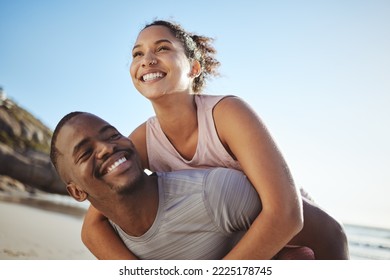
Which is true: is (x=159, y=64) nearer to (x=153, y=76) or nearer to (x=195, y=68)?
(x=153, y=76)

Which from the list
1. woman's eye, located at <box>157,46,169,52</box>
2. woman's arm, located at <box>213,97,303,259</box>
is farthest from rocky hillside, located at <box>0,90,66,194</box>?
woman's arm, located at <box>213,97,303,259</box>

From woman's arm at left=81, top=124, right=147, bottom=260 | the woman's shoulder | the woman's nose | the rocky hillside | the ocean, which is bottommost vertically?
the ocean

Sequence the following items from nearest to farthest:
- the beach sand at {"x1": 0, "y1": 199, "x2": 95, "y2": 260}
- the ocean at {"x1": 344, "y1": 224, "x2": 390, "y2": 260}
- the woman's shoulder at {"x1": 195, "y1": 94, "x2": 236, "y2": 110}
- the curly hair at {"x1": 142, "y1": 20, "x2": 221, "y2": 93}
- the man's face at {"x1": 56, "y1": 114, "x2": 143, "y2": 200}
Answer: the man's face at {"x1": 56, "y1": 114, "x2": 143, "y2": 200}, the woman's shoulder at {"x1": 195, "y1": 94, "x2": 236, "y2": 110}, the curly hair at {"x1": 142, "y1": 20, "x2": 221, "y2": 93}, the beach sand at {"x1": 0, "y1": 199, "x2": 95, "y2": 260}, the ocean at {"x1": 344, "y1": 224, "x2": 390, "y2": 260}

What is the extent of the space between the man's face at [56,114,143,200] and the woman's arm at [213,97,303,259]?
0.31m

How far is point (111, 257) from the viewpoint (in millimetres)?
1446

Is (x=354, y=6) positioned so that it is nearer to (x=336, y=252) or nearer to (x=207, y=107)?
(x=207, y=107)

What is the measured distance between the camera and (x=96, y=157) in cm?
136

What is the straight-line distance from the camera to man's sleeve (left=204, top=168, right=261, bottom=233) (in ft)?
4.17

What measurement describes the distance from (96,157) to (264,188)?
0.48 metres

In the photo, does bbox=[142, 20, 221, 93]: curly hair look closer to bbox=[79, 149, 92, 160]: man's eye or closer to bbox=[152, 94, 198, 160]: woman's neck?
bbox=[152, 94, 198, 160]: woman's neck

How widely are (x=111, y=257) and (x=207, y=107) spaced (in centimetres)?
56

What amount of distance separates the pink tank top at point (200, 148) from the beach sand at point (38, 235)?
910 mm

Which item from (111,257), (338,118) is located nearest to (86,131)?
(111,257)

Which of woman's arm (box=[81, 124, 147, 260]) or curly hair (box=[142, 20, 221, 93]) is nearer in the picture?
woman's arm (box=[81, 124, 147, 260])
